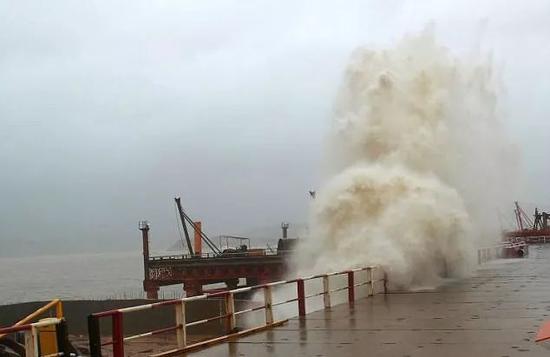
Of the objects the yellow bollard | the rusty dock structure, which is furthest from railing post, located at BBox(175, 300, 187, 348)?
the rusty dock structure

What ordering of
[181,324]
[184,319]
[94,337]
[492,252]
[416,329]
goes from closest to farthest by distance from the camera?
[94,337], [181,324], [184,319], [416,329], [492,252]

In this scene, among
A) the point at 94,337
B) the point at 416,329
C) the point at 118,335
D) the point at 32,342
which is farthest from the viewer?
the point at 416,329

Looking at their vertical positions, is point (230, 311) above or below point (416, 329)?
above

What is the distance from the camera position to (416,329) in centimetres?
1151

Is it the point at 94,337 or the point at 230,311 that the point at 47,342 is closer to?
the point at 230,311

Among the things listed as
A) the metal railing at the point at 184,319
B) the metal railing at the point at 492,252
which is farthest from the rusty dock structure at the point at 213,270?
the metal railing at the point at 184,319

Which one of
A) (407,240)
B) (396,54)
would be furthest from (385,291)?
(396,54)

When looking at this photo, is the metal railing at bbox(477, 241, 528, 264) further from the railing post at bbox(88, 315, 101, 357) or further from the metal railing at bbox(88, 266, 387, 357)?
the railing post at bbox(88, 315, 101, 357)

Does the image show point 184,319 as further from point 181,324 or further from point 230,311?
point 230,311

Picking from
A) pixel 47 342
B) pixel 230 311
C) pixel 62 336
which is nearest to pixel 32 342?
pixel 62 336

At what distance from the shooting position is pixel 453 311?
45.9ft

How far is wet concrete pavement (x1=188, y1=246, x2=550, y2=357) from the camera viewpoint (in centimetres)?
946

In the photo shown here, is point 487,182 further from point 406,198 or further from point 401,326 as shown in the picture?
point 401,326

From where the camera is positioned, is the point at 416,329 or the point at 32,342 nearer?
the point at 32,342
